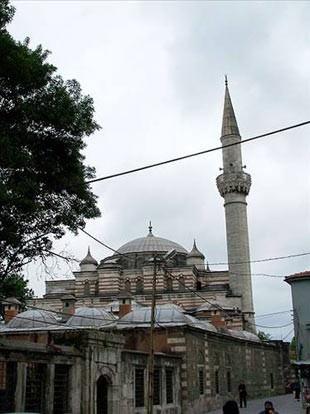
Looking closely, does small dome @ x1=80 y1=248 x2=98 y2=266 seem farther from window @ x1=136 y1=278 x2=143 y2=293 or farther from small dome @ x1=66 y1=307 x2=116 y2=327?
small dome @ x1=66 y1=307 x2=116 y2=327

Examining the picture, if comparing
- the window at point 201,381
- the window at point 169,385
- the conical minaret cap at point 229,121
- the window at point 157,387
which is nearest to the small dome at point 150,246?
the conical minaret cap at point 229,121

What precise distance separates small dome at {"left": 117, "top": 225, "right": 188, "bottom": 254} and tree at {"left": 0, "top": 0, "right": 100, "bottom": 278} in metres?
37.4

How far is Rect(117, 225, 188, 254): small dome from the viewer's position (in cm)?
5150

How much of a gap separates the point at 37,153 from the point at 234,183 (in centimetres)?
3394

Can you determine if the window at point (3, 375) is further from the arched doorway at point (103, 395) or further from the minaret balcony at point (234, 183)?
the minaret balcony at point (234, 183)

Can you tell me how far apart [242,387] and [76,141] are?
66.0ft

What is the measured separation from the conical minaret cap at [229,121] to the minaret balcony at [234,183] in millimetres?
3477

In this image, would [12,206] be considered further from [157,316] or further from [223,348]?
[223,348]

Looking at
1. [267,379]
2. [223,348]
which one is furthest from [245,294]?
[223,348]

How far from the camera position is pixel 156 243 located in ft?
172

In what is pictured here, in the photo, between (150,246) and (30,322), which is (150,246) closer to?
(150,246)

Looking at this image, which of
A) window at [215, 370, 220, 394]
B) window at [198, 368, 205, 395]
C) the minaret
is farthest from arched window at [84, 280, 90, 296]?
window at [198, 368, 205, 395]

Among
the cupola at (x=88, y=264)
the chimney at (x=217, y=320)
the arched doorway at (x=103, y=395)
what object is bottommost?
the arched doorway at (x=103, y=395)

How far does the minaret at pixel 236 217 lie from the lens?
145ft
